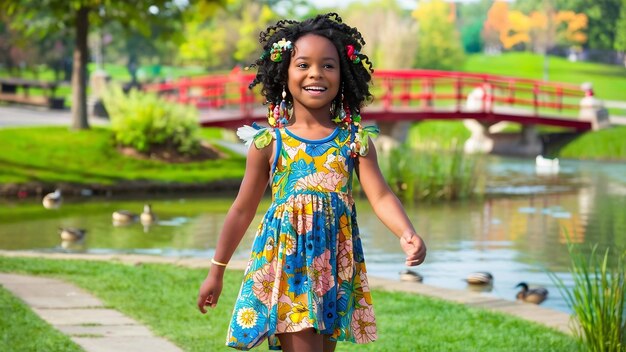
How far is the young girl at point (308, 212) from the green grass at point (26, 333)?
7.74 ft

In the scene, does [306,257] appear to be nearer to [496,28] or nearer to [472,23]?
[496,28]

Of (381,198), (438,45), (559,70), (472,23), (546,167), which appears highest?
(472,23)

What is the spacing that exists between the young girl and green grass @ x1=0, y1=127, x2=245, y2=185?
17.9 m

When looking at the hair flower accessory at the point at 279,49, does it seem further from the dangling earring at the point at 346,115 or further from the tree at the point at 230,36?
the tree at the point at 230,36

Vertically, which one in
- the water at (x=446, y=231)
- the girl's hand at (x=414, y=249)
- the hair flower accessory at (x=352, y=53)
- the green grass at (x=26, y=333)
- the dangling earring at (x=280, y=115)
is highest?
the hair flower accessory at (x=352, y=53)

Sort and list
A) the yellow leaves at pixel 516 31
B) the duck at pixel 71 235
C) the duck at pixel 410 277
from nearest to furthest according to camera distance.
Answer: the duck at pixel 410 277, the duck at pixel 71 235, the yellow leaves at pixel 516 31

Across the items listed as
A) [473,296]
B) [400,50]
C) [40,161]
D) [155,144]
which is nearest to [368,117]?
[155,144]

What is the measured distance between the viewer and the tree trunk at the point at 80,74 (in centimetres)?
2711

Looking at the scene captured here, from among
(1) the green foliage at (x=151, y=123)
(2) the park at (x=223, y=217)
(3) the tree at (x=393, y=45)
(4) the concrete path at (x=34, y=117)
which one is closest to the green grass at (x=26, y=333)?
(2) the park at (x=223, y=217)

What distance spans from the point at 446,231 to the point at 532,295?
7.14 m

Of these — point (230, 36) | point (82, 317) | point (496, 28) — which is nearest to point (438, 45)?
point (230, 36)

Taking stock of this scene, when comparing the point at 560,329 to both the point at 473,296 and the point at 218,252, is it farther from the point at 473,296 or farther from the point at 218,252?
the point at 218,252

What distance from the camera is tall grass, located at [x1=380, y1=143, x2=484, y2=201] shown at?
2244 centimetres

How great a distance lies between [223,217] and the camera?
19.4 m
